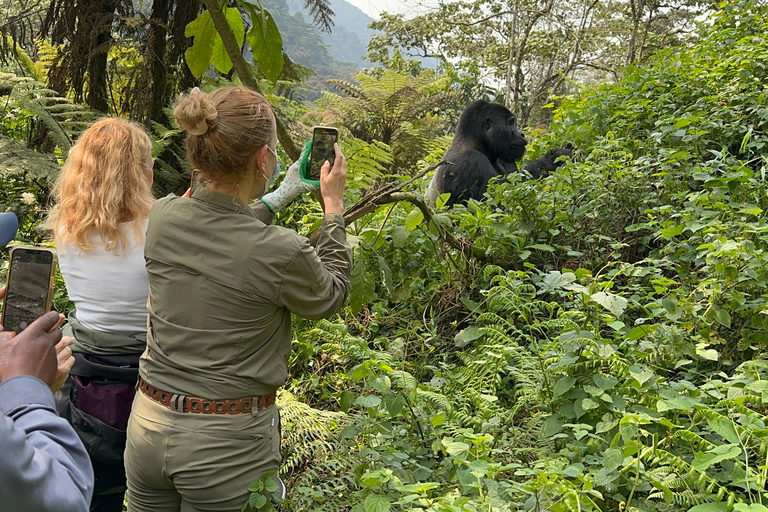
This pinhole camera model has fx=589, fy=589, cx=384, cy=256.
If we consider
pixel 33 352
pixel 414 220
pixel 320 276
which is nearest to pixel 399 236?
pixel 414 220

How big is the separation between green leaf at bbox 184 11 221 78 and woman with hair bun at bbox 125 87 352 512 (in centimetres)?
54

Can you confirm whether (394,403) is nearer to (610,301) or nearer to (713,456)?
(610,301)

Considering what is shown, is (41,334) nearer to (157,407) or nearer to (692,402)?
(157,407)

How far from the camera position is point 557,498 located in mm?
1353

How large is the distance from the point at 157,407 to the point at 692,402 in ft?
4.25

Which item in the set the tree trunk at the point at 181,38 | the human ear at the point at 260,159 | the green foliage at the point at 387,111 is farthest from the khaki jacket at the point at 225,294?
the green foliage at the point at 387,111

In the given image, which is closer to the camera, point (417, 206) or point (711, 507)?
point (711, 507)

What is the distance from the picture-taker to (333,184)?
1.60 metres

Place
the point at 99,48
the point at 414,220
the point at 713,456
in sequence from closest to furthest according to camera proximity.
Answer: the point at 713,456 → the point at 414,220 → the point at 99,48

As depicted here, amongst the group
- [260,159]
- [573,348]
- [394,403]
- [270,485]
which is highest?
[260,159]

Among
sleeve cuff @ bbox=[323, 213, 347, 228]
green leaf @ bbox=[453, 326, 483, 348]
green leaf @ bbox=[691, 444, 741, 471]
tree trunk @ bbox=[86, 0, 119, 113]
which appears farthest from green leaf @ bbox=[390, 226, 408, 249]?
tree trunk @ bbox=[86, 0, 119, 113]

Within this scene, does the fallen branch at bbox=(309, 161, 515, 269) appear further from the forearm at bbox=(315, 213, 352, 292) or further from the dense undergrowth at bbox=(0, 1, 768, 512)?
the forearm at bbox=(315, 213, 352, 292)

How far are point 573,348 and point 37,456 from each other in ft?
4.44

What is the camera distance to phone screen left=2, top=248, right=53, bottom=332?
3.71ft
